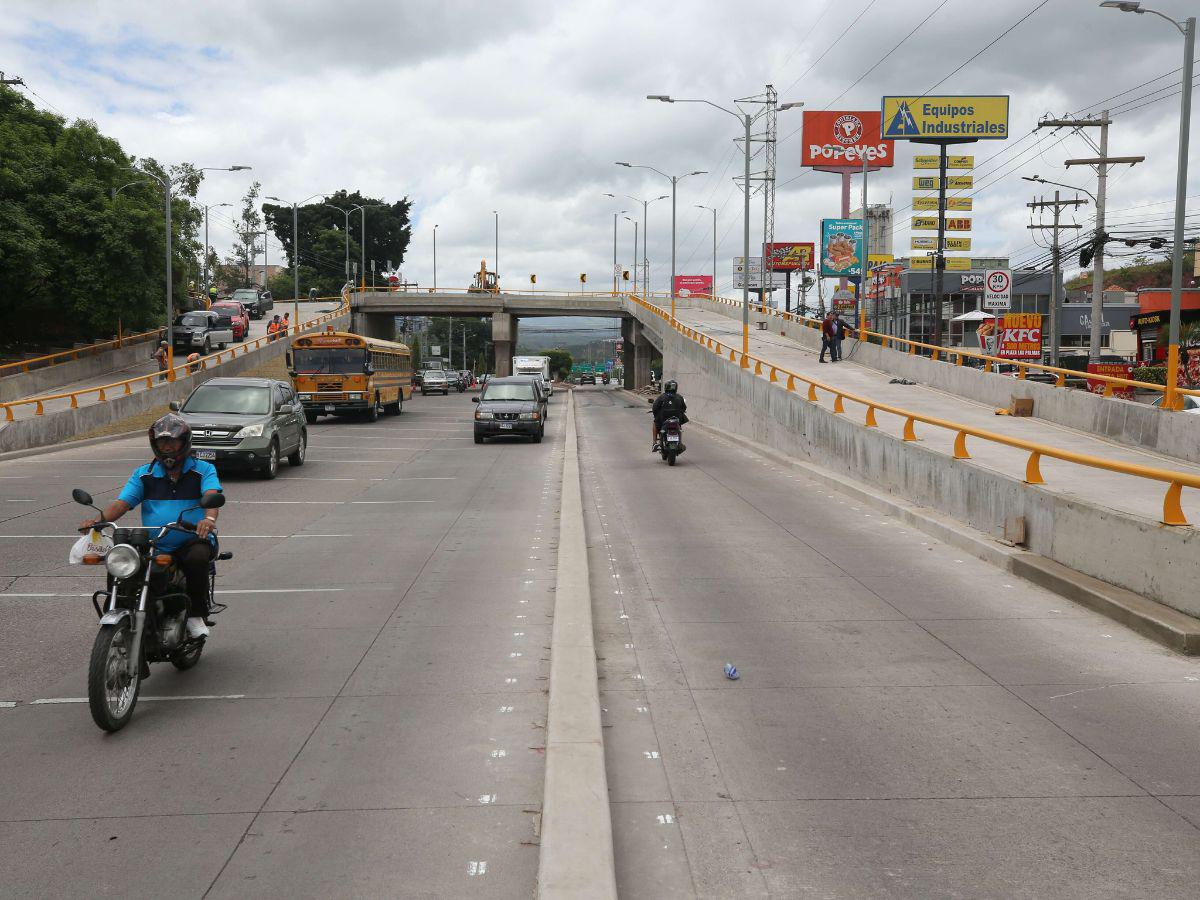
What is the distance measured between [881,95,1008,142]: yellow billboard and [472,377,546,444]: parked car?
30.2 m

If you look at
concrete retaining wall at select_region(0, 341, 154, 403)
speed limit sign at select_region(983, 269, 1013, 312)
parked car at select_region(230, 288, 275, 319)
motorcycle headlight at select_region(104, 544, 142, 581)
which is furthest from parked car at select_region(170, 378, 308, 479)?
parked car at select_region(230, 288, 275, 319)

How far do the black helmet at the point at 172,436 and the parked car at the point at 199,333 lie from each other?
49.8m

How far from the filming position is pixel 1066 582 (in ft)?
30.8

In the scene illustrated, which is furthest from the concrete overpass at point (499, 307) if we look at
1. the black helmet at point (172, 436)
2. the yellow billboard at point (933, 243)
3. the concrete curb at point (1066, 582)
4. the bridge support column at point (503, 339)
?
the black helmet at point (172, 436)

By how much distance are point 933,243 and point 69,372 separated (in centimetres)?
7914

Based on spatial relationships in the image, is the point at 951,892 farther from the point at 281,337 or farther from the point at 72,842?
the point at 281,337

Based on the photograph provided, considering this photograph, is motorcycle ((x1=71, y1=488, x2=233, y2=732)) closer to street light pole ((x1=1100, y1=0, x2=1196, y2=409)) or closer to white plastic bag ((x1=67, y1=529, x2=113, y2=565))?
white plastic bag ((x1=67, y1=529, x2=113, y2=565))

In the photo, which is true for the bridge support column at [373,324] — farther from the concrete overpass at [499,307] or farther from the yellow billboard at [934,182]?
the yellow billboard at [934,182]

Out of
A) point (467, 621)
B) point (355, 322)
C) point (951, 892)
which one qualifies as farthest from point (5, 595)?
point (355, 322)

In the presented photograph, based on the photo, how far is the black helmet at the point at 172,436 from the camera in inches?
268

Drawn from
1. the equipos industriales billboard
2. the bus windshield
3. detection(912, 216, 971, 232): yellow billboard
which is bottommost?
the bus windshield

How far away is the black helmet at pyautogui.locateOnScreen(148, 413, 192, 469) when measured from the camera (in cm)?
680

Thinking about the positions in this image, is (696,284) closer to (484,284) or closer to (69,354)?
(484,284)

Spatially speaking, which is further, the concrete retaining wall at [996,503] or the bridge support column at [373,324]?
the bridge support column at [373,324]
